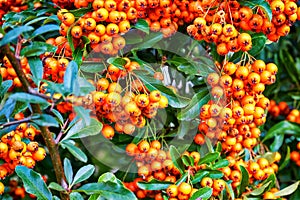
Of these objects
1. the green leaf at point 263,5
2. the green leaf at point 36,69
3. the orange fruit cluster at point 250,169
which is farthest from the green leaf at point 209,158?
the green leaf at point 36,69

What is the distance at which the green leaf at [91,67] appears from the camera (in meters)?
1.84

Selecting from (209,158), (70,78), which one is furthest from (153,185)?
(70,78)

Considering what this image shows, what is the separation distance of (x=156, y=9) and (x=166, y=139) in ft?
1.87

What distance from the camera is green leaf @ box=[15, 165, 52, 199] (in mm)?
1624

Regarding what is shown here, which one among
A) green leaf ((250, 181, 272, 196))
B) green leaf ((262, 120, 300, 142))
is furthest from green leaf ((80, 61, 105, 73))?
green leaf ((262, 120, 300, 142))

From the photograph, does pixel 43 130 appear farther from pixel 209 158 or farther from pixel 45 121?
pixel 209 158

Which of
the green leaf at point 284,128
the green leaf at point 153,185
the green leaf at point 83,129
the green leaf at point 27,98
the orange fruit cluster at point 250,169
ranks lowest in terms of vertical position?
the green leaf at point 284,128

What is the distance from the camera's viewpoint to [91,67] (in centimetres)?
186

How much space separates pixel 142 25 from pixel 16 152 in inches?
25.6

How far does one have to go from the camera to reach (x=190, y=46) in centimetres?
224

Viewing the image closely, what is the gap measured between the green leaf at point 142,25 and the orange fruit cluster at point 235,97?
0.30m

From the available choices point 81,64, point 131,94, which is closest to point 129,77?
point 131,94

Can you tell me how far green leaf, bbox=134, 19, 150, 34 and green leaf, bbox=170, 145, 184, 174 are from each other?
456 mm

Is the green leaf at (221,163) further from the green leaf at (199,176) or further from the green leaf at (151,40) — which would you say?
the green leaf at (151,40)
